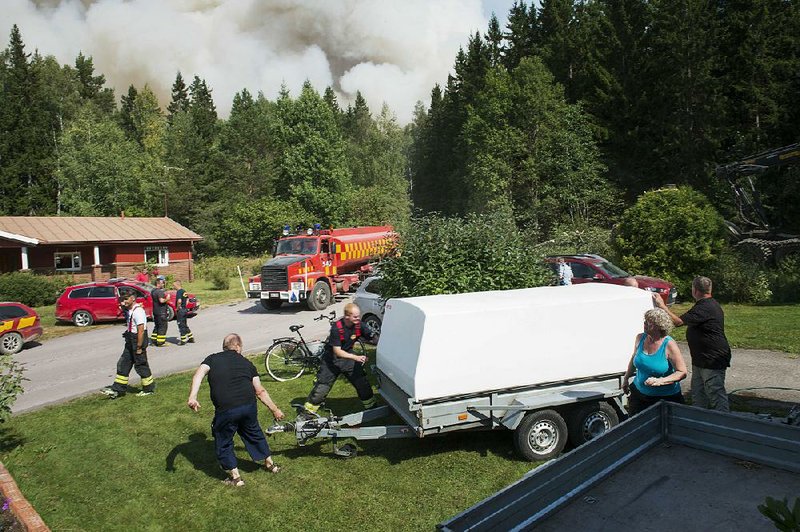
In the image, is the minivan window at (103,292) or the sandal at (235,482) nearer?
the sandal at (235,482)

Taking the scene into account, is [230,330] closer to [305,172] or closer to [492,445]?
[492,445]

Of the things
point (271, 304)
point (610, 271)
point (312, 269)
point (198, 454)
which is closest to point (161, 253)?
point (271, 304)

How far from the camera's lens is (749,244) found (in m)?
19.5

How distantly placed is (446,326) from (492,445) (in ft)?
6.99

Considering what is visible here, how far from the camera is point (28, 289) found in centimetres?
2500

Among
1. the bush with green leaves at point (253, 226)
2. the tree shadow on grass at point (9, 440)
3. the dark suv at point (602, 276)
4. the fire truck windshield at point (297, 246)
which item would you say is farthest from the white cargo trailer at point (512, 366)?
the bush with green leaves at point (253, 226)

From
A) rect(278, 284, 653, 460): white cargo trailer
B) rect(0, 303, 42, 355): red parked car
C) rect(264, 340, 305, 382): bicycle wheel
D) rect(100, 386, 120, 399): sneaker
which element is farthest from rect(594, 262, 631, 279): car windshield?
rect(0, 303, 42, 355): red parked car

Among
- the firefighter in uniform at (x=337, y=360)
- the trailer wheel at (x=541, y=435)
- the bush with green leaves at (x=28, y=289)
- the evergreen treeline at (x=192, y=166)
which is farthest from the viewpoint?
the evergreen treeline at (x=192, y=166)

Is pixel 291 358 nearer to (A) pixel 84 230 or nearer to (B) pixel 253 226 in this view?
(A) pixel 84 230

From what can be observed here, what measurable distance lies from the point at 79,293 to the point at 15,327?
4332 mm

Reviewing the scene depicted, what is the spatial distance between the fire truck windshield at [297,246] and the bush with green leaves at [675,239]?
11.8 m

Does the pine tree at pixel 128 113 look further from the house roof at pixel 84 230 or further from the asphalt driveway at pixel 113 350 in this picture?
the asphalt driveway at pixel 113 350

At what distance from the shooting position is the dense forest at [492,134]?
1251 inches

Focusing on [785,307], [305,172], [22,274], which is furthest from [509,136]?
[22,274]
